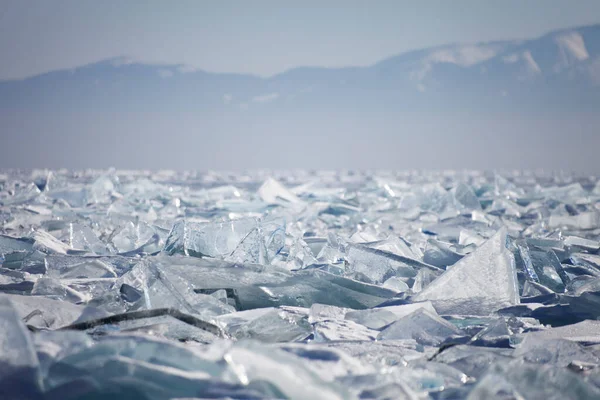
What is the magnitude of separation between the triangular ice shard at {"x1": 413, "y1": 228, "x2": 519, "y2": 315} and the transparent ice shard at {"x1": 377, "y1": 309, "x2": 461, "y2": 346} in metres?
0.30

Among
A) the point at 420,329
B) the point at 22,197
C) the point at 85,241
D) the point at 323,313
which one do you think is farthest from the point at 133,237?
the point at 22,197

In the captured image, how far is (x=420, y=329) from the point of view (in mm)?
1413

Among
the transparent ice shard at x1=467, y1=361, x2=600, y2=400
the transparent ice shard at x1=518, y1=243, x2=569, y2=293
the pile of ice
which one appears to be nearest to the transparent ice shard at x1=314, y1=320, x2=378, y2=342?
the pile of ice

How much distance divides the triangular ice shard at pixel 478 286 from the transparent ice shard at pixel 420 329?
0.97 ft

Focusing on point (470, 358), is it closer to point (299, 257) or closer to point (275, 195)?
point (299, 257)

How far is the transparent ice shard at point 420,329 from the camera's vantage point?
1.40 meters

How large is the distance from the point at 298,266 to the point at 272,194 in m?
4.45

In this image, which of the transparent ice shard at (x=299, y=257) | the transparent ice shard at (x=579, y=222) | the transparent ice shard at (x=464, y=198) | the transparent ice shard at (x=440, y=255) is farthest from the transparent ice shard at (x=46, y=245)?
the transparent ice shard at (x=464, y=198)

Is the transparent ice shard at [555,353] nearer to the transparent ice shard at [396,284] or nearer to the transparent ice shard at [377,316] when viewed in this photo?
the transparent ice shard at [377,316]

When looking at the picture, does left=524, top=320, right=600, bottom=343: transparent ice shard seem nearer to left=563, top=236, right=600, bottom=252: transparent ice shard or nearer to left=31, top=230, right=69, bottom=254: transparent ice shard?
left=563, top=236, right=600, bottom=252: transparent ice shard

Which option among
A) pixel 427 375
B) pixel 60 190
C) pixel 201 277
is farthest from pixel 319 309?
pixel 60 190

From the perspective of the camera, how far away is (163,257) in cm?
186

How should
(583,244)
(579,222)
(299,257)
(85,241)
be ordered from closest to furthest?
(299,257) < (85,241) < (583,244) < (579,222)

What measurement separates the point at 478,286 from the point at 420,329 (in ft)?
1.60
